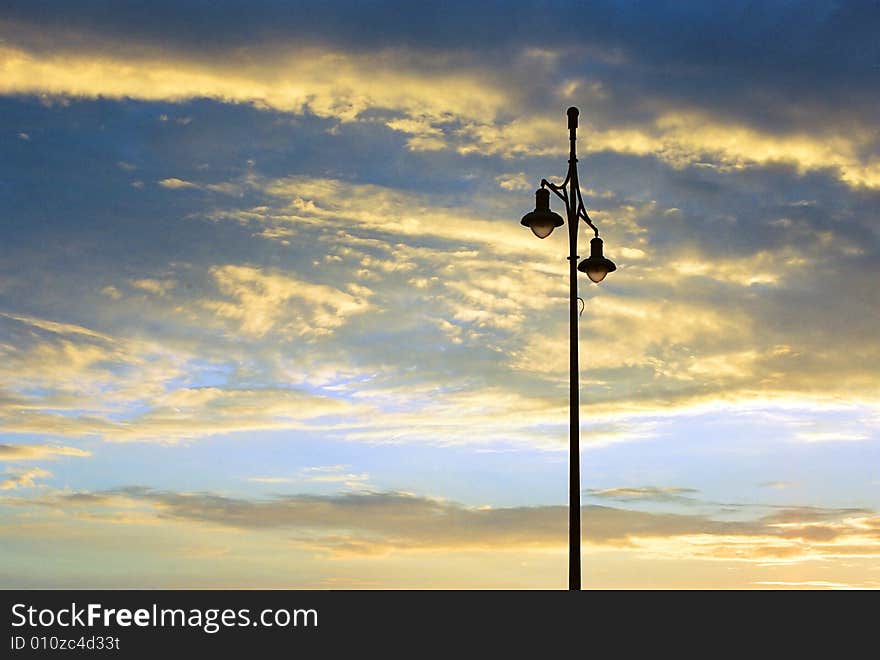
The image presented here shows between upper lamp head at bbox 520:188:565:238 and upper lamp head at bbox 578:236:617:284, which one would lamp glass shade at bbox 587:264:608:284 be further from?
upper lamp head at bbox 520:188:565:238

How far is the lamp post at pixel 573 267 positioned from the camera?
15780mm

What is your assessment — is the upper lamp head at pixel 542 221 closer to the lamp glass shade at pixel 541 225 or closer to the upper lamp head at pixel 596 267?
the lamp glass shade at pixel 541 225

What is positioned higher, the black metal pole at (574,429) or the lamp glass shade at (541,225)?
the lamp glass shade at (541,225)

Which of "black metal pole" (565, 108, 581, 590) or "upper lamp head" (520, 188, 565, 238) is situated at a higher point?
"upper lamp head" (520, 188, 565, 238)

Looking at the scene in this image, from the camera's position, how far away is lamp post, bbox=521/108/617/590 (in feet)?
51.8

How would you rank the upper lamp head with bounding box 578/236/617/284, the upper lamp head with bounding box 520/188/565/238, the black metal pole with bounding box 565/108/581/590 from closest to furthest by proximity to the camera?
the black metal pole with bounding box 565/108/581/590
the upper lamp head with bounding box 520/188/565/238
the upper lamp head with bounding box 578/236/617/284

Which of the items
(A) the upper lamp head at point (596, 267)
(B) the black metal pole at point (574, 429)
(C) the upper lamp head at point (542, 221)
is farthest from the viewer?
Result: (A) the upper lamp head at point (596, 267)

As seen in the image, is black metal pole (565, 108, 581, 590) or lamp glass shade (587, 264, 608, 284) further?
lamp glass shade (587, 264, 608, 284)
